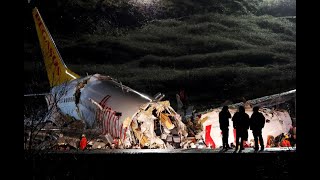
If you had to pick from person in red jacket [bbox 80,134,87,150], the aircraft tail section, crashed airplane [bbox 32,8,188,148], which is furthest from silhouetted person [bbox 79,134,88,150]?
the aircraft tail section

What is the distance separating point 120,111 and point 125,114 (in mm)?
439

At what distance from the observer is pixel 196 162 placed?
48.5 feet

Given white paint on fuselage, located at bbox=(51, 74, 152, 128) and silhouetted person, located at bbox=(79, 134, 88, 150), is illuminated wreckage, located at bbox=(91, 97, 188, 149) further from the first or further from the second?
silhouetted person, located at bbox=(79, 134, 88, 150)

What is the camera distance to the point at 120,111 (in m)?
27.2

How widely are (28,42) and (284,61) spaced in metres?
28.3

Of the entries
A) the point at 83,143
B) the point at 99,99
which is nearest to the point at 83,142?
the point at 83,143

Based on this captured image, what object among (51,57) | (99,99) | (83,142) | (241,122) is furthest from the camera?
(51,57)

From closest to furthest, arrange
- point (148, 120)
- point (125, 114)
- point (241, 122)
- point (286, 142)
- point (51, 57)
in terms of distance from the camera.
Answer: point (241, 122) → point (148, 120) → point (286, 142) → point (125, 114) → point (51, 57)

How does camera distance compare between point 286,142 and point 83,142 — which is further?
point 83,142

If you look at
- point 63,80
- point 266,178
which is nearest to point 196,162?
point 266,178

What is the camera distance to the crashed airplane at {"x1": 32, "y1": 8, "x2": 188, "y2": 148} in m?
25.1

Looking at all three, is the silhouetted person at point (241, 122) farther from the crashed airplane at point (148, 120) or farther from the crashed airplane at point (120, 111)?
the crashed airplane at point (148, 120)

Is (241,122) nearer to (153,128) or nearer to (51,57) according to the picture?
(153,128)

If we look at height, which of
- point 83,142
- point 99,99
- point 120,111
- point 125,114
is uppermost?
point 99,99
